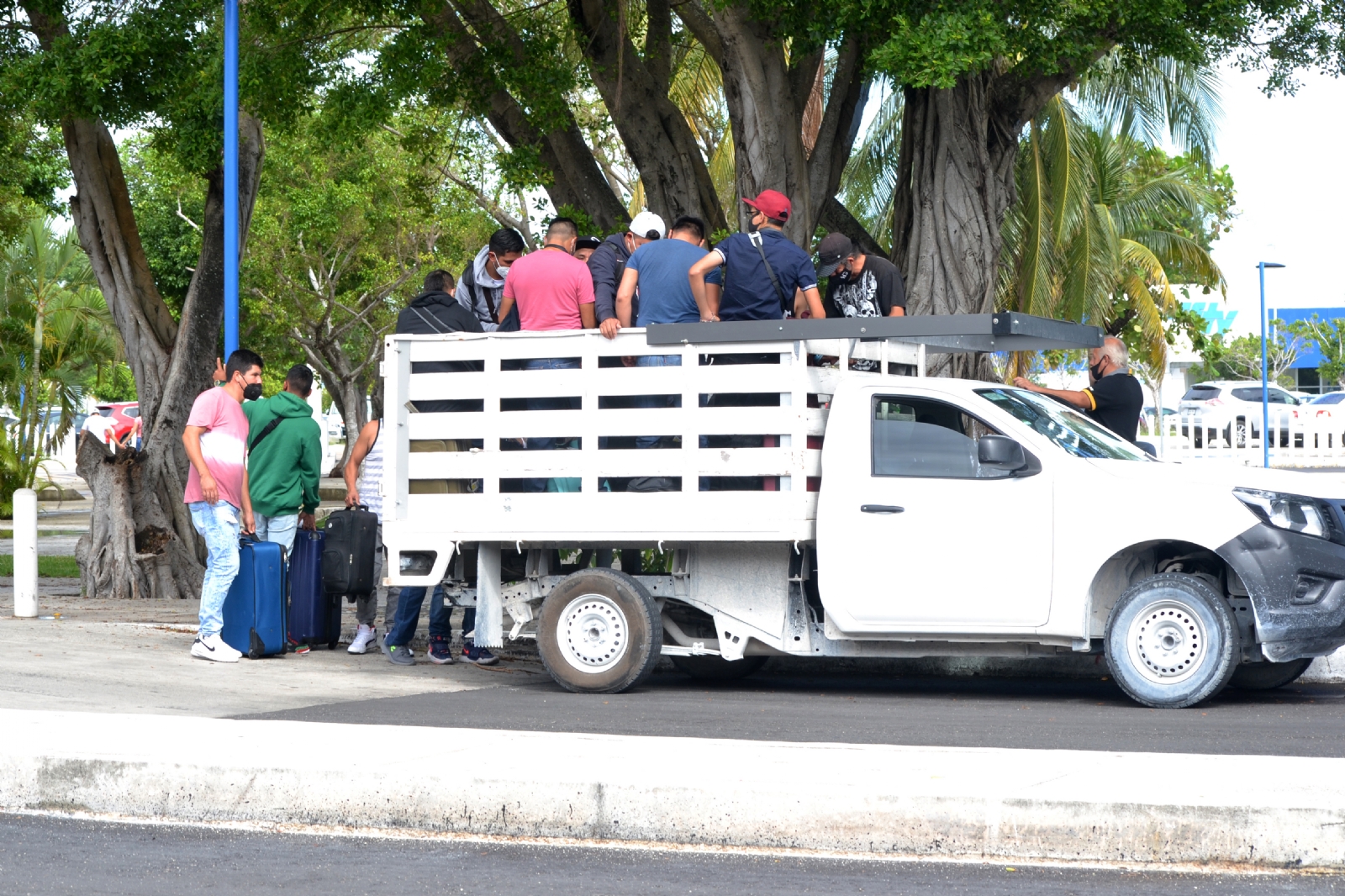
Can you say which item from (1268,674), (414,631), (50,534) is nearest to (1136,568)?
(1268,674)

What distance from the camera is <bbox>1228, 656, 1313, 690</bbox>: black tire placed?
887 cm

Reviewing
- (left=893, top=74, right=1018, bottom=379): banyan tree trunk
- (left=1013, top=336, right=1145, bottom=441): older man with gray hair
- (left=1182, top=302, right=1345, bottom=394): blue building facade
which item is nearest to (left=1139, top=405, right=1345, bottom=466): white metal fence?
(left=1182, top=302, right=1345, bottom=394): blue building facade

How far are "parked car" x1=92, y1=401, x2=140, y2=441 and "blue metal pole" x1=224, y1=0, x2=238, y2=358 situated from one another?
21.9m

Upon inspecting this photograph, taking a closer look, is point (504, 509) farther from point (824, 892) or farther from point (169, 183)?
point (169, 183)

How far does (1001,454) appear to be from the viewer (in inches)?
324

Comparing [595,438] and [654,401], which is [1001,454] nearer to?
[654,401]

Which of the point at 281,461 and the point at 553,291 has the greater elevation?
the point at 553,291

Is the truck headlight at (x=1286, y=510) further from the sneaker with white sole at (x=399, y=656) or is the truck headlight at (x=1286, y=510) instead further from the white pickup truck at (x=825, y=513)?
the sneaker with white sole at (x=399, y=656)

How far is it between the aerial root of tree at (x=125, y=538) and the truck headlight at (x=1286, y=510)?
1002cm

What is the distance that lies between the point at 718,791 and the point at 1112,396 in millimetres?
5690

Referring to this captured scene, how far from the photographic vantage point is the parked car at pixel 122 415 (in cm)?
3850

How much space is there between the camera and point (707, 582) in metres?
9.01

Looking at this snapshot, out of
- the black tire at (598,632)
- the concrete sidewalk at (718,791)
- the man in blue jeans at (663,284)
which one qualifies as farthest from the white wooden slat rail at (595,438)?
the concrete sidewalk at (718,791)

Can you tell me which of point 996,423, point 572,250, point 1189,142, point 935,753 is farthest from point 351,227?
point 935,753
